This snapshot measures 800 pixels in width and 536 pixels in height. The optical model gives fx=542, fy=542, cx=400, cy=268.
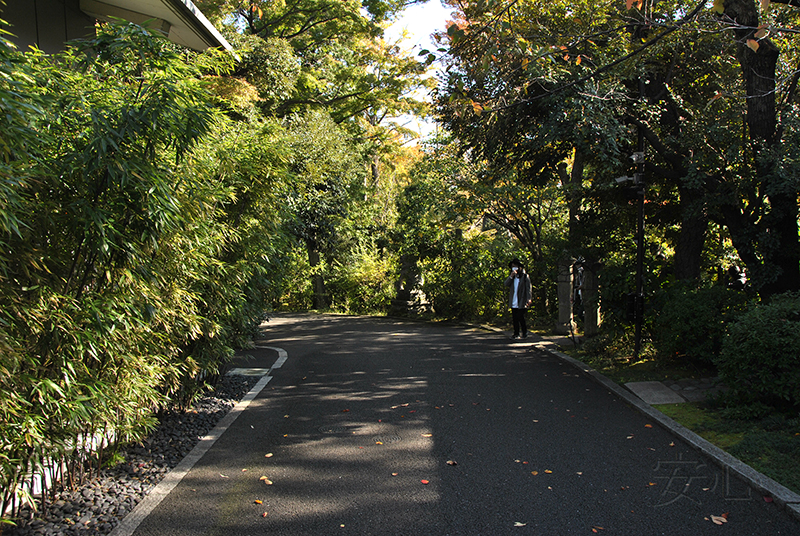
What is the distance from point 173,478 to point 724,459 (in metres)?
4.84

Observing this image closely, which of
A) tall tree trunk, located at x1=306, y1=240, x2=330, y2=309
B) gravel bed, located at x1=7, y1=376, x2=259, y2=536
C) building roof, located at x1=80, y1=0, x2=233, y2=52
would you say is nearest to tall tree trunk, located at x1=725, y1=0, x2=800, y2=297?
building roof, located at x1=80, y1=0, x2=233, y2=52

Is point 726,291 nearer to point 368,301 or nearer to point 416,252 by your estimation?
point 416,252

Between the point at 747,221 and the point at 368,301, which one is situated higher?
the point at 747,221

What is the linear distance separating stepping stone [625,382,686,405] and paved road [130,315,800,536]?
1.18 ft

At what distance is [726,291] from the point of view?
25.2ft

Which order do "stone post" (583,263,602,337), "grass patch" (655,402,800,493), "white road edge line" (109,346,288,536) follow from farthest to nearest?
"stone post" (583,263,602,337) → "grass patch" (655,402,800,493) → "white road edge line" (109,346,288,536)

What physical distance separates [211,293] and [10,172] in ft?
11.3

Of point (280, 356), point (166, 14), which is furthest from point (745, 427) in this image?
point (166, 14)

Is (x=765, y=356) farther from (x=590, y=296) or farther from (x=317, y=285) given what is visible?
(x=317, y=285)

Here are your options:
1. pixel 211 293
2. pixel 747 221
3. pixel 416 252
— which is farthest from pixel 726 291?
pixel 416 252

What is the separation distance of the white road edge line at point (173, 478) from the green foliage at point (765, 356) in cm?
562

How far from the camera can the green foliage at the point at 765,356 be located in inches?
211

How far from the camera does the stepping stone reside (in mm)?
6789

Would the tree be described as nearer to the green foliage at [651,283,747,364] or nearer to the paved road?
the green foliage at [651,283,747,364]
